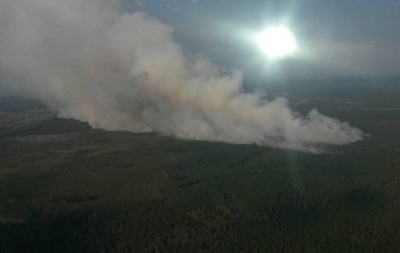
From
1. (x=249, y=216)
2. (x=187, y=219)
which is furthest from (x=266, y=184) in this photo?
(x=187, y=219)

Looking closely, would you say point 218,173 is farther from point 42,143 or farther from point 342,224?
point 42,143

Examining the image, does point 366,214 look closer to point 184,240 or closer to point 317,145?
point 184,240

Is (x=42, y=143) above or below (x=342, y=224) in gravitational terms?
above

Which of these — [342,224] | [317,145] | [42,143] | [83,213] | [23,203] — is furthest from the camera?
[42,143]

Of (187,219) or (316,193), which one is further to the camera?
(316,193)

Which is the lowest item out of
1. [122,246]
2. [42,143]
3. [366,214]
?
[122,246]

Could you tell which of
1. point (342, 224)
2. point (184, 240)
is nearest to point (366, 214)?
point (342, 224)

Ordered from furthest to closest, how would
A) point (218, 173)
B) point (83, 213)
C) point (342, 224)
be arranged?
point (218, 173) < point (83, 213) < point (342, 224)
